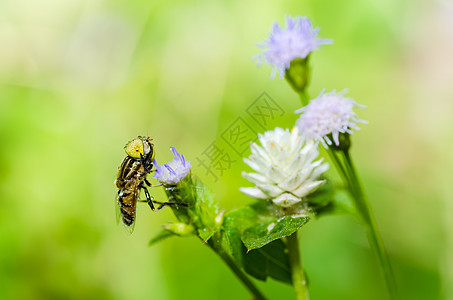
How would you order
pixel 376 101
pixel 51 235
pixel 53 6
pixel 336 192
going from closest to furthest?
pixel 336 192
pixel 51 235
pixel 376 101
pixel 53 6

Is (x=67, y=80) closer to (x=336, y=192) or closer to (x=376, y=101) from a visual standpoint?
(x=376, y=101)

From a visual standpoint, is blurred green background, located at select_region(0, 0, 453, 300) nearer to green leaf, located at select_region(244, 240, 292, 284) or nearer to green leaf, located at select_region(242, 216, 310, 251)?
green leaf, located at select_region(244, 240, 292, 284)

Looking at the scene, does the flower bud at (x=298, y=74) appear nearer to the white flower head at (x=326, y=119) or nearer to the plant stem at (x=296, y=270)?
the white flower head at (x=326, y=119)

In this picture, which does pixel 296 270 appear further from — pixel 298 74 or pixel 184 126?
pixel 184 126

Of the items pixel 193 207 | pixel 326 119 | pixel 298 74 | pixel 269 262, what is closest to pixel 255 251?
pixel 269 262

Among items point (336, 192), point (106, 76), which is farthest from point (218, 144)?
point (336, 192)

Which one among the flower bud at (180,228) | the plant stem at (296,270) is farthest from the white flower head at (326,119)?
the flower bud at (180,228)
